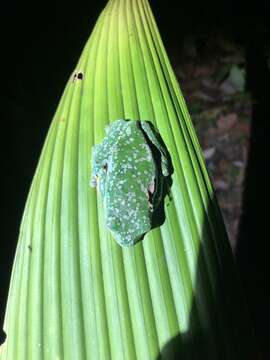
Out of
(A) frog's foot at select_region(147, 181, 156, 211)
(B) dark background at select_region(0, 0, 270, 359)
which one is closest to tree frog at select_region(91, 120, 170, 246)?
(A) frog's foot at select_region(147, 181, 156, 211)

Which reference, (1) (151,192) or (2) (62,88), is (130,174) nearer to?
(1) (151,192)

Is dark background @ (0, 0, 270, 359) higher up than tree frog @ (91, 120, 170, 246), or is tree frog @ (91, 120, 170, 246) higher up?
dark background @ (0, 0, 270, 359)

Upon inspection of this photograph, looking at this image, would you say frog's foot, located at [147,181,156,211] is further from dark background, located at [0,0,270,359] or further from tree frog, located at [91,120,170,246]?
dark background, located at [0,0,270,359]

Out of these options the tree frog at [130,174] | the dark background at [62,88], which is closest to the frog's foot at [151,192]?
the tree frog at [130,174]

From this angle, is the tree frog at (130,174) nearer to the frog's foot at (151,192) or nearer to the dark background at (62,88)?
the frog's foot at (151,192)

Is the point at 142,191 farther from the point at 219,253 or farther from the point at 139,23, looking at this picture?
the point at 139,23

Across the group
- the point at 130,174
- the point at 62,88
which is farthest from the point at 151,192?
the point at 62,88

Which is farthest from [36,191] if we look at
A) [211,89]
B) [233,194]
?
[211,89]
